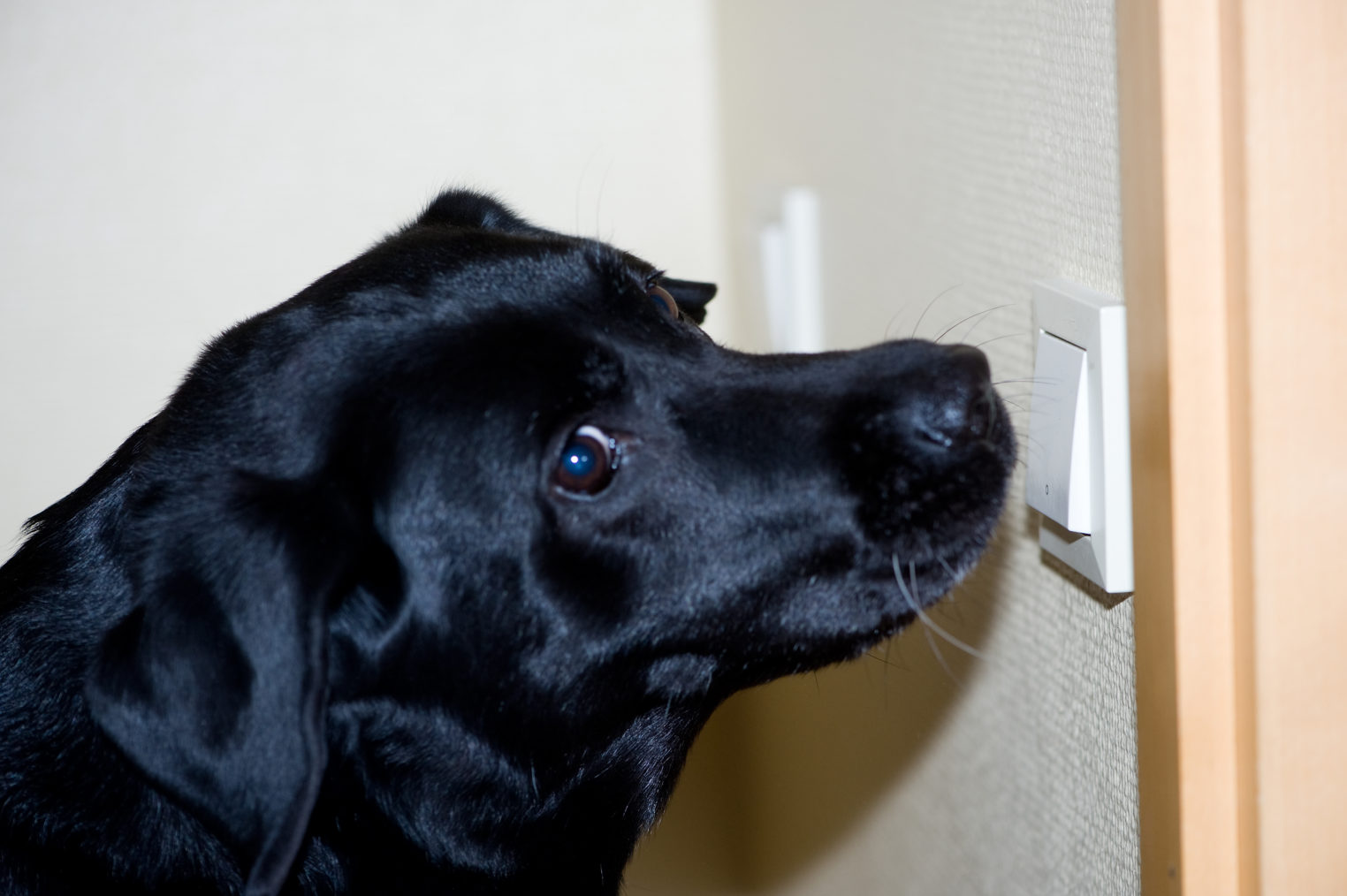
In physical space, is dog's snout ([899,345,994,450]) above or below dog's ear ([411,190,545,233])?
below

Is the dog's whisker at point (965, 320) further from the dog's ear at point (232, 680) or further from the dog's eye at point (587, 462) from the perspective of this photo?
the dog's ear at point (232, 680)

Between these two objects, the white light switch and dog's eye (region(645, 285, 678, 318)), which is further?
dog's eye (region(645, 285, 678, 318))

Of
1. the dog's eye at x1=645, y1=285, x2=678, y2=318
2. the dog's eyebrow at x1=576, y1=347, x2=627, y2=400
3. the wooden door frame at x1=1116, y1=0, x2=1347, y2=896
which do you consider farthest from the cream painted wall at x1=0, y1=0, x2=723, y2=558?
the wooden door frame at x1=1116, y1=0, x2=1347, y2=896

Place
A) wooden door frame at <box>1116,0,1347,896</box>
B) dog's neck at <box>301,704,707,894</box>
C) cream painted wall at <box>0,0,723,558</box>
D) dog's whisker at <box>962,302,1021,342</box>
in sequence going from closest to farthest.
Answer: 1. wooden door frame at <box>1116,0,1347,896</box>
2. dog's neck at <box>301,704,707,894</box>
3. dog's whisker at <box>962,302,1021,342</box>
4. cream painted wall at <box>0,0,723,558</box>

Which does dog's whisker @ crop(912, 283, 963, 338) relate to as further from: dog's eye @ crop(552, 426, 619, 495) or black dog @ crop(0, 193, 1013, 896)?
dog's eye @ crop(552, 426, 619, 495)

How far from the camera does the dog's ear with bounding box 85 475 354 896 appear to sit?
2.55 ft

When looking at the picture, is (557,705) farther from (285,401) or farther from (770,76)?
(770,76)

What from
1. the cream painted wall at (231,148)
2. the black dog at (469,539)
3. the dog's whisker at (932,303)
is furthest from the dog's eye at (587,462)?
the cream painted wall at (231,148)

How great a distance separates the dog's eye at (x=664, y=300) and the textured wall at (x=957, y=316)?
11.8 inches

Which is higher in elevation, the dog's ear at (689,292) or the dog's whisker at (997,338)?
the dog's ear at (689,292)

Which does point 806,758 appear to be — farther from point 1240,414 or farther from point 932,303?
point 1240,414

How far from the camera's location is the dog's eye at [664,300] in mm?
1008

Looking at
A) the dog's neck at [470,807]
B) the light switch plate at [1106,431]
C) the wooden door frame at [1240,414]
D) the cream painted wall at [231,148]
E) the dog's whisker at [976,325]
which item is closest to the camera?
the wooden door frame at [1240,414]

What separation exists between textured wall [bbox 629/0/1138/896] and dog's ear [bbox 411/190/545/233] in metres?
0.43
